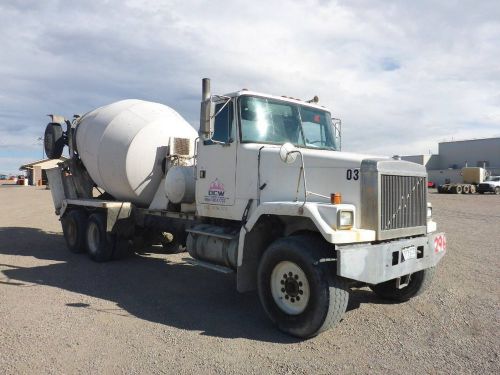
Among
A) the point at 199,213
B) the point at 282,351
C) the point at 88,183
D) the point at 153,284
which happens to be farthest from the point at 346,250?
the point at 88,183

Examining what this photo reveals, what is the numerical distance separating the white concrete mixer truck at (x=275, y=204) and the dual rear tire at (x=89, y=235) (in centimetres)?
5

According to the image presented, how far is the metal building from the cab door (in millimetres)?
56730

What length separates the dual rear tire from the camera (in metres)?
9.48

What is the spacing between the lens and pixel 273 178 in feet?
19.4

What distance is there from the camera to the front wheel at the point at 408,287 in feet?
20.4

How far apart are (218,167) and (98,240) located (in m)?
4.34

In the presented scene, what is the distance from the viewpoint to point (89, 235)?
10.1m

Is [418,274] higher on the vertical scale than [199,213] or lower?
lower

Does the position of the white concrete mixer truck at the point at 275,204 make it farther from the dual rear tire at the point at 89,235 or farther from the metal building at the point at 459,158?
the metal building at the point at 459,158

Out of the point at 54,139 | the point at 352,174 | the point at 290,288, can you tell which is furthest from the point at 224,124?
the point at 54,139

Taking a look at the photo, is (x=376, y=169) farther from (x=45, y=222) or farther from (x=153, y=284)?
(x=45, y=222)

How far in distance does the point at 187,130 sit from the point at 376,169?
5.53 meters

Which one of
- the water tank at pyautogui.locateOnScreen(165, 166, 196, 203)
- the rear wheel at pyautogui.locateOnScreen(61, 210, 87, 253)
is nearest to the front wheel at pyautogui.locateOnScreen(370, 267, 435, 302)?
the water tank at pyautogui.locateOnScreen(165, 166, 196, 203)

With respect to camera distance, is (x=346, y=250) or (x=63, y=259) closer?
(x=346, y=250)
